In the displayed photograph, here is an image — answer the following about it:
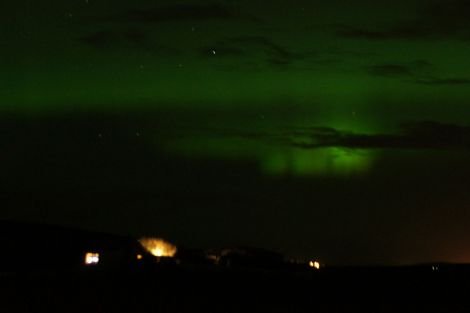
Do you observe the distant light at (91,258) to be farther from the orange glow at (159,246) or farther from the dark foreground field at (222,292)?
the dark foreground field at (222,292)

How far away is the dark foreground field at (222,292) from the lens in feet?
76.1

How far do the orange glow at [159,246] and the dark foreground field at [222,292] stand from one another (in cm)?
2458

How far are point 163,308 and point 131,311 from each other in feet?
2.96

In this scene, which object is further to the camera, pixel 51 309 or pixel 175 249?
pixel 175 249

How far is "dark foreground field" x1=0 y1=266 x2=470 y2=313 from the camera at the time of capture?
23203mm

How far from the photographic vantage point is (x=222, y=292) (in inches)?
1068

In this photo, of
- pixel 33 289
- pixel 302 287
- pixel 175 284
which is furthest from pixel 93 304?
pixel 302 287

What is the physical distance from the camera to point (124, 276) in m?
30.4

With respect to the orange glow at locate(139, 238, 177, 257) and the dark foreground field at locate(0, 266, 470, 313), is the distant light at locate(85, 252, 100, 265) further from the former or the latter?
the dark foreground field at locate(0, 266, 470, 313)

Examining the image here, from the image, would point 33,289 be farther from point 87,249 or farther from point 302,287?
point 87,249

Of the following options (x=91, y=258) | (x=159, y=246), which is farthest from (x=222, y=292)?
(x=159, y=246)

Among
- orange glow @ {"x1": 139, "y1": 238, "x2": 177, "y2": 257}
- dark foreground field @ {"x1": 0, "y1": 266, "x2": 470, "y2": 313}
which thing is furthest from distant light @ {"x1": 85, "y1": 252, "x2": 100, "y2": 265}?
dark foreground field @ {"x1": 0, "y1": 266, "x2": 470, "y2": 313}

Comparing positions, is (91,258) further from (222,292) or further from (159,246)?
(222,292)

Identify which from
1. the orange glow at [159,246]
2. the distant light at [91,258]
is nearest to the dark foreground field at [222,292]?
the distant light at [91,258]
